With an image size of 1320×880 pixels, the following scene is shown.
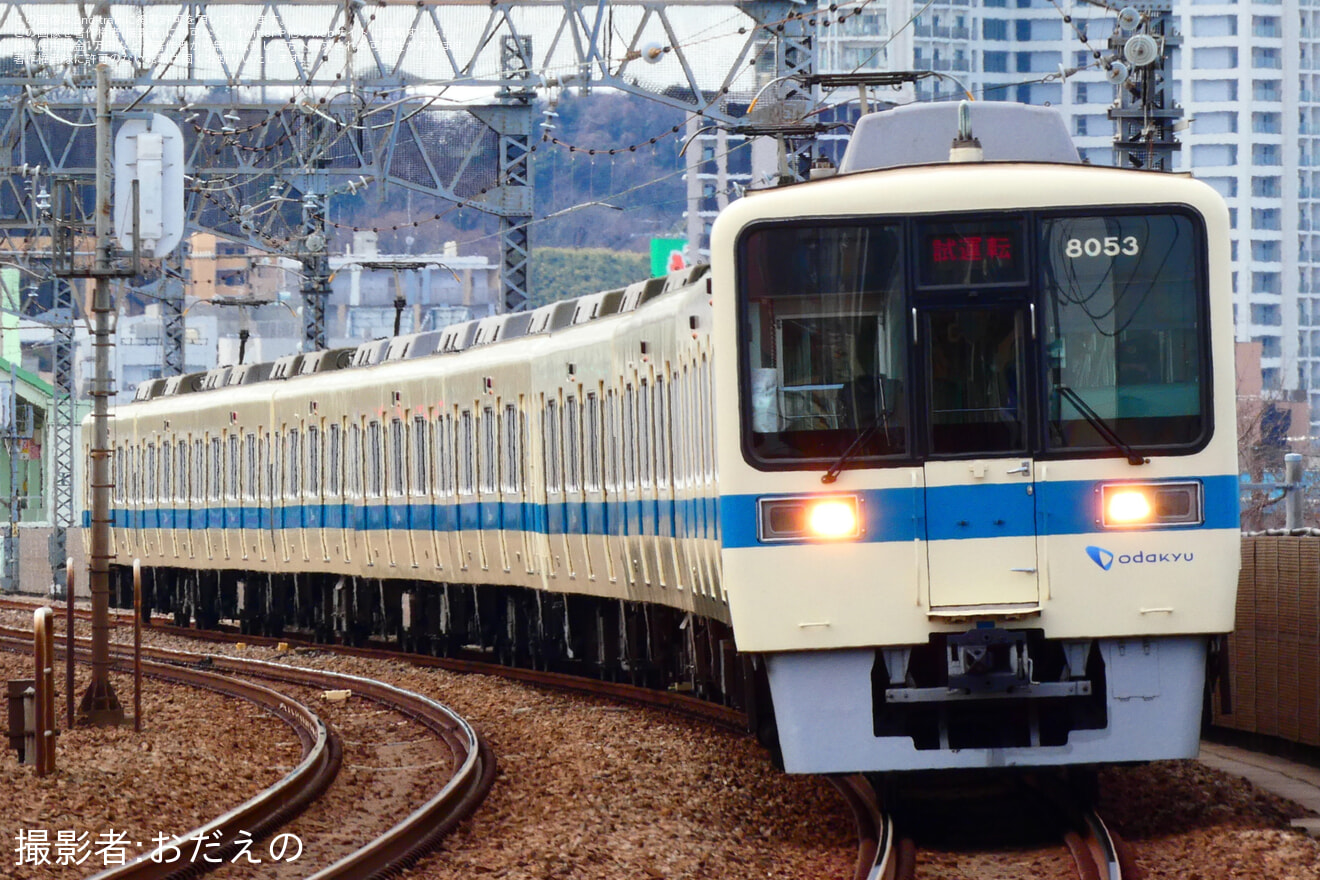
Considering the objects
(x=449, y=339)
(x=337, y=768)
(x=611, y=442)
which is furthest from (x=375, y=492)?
(x=337, y=768)

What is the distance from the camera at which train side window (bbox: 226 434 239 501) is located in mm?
28625

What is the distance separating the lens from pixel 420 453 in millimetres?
22625

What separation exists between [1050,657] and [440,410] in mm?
12867

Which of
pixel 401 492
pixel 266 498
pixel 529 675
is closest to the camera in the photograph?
pixel 529 675

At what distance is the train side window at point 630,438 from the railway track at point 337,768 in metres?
1.90

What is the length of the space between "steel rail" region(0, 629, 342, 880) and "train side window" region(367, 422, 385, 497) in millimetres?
4388

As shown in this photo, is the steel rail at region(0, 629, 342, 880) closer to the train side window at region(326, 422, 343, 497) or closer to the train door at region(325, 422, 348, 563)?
the train door at region(325, 422, 348, 563)

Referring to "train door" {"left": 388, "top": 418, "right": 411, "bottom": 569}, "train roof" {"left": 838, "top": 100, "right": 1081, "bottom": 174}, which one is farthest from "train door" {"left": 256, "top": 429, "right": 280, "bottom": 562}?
"train roof" {"left": 838, "top": 100, "right": 1081, "bottom": 174}

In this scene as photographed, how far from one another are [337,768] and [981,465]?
5138mm

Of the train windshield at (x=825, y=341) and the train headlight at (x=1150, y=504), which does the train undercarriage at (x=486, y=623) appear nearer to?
the train windshield at (x=825, y=341)

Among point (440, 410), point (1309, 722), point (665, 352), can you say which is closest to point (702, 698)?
point (665, 352)

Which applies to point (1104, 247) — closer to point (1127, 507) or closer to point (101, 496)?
point (1127, 507)

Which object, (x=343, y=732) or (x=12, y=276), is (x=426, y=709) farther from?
(x=12, y=276)

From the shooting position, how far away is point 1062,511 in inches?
377
